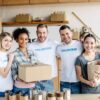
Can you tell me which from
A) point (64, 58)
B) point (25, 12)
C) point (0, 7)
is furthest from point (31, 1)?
Answer: point (64, 58)

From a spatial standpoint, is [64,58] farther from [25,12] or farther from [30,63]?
[25,12]

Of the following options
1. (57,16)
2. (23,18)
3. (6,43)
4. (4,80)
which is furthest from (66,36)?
(23,18)

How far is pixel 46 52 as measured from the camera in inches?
119

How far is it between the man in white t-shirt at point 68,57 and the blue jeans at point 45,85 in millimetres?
112

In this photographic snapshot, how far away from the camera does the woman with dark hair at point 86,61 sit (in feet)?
9.77

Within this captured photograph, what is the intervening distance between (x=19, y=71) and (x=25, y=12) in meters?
1.89

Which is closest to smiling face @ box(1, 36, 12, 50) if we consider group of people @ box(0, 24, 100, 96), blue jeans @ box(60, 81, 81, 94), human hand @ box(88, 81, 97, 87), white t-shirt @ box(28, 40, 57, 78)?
group of people @ box(0, 24, 100, 96)

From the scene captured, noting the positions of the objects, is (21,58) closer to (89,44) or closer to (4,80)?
(4,80)

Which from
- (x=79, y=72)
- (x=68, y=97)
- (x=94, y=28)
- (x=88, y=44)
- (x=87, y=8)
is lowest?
(x=68, y=97)

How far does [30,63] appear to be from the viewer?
9.61ft

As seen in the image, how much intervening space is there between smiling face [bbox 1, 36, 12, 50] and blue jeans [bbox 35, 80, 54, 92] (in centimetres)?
47

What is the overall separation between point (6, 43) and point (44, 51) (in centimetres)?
38

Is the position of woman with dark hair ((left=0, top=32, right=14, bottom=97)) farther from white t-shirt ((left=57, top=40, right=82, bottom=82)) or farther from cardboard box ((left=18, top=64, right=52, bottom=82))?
white t-shirt ((left=57, top=40, right=82, bottom=82))

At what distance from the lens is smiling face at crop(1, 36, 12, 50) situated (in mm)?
2867
